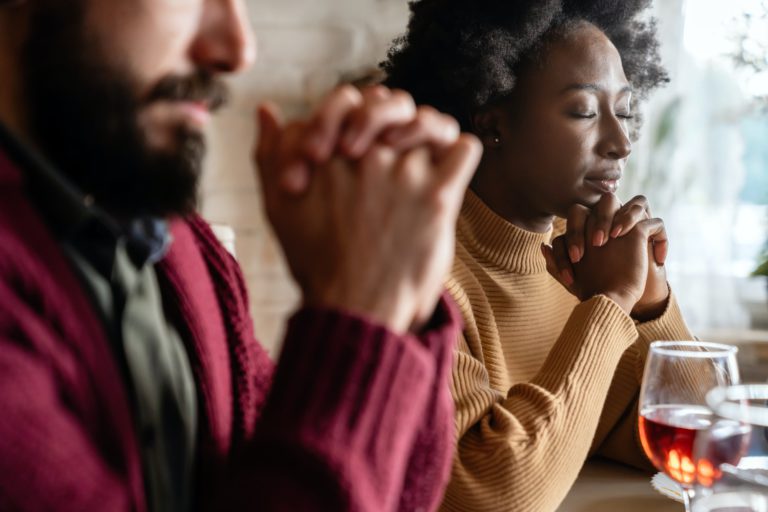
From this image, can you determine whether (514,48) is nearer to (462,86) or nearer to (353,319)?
(462,86)

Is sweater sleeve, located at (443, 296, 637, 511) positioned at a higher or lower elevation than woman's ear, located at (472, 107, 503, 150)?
lower

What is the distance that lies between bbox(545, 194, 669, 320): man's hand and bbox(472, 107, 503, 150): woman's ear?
0.16 meters

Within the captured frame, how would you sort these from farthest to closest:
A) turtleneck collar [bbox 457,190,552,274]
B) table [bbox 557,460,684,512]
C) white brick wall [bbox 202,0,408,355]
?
1. white brick wall [bbox 202,0,408,355]
2. turtleneck collar [bbox 457,190,552,274]
3. table [bbox 557,460,684,512]

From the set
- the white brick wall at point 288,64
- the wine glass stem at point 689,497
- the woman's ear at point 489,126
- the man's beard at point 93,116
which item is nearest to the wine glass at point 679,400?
the wine glass stem at point 689,497

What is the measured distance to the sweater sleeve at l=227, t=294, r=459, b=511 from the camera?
1.48 feet

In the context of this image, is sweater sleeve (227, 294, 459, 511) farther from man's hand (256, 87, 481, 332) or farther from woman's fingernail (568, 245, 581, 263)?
woman's fingernail (568, 245, 581, 263)

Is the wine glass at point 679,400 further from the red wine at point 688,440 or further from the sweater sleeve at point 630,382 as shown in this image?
the sweater sleeve at point 630,382

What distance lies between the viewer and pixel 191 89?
529mm

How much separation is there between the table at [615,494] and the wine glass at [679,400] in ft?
0.43

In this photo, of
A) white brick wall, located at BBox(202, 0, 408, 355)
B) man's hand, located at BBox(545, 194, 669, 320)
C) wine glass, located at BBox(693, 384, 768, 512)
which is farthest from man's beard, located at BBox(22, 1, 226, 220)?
white brick wall, located at BBox(202, 0, 408, 355)

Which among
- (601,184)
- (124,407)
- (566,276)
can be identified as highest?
(601,184)

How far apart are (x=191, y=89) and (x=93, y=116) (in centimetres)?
6

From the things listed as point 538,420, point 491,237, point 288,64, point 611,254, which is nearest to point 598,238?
point 611,254

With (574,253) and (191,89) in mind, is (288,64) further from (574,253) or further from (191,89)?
(191,89)
